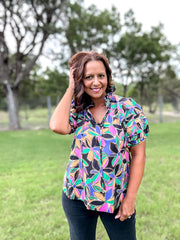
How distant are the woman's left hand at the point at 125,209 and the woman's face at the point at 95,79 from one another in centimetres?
61

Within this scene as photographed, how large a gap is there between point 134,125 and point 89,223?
67cm

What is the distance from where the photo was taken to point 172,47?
65.8 ft

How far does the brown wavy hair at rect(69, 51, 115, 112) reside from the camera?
118cm

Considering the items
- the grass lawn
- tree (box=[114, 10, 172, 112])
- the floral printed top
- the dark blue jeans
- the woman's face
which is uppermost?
tree (box=[114, 10, 172, 112])

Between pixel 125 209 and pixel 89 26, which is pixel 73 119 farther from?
pixel 89 26

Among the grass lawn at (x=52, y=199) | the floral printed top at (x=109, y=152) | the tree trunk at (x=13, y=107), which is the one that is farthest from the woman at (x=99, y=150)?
the tree trunk at (x=13, y=107)

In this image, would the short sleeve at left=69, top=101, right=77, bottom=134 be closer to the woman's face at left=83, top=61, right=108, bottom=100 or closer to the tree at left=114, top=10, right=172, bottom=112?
the woman's face at left=83, top=61, right=108, bottom=100

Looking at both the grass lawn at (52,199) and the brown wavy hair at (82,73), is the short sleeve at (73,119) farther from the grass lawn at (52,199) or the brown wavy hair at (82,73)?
the grass lawn at (52,199)

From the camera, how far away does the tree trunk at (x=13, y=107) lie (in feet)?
36.3

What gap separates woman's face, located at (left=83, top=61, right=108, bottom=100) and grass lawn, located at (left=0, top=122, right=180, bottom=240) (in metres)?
1.77

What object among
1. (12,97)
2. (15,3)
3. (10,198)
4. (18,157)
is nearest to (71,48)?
(15,3)

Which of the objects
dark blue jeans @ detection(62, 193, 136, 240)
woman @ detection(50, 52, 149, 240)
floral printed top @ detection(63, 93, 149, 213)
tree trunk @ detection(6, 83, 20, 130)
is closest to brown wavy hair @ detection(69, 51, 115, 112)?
woman @ detection(50, 52, 149, 240)

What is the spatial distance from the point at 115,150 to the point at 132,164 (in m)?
0.14

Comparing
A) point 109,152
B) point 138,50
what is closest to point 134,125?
point 109,152
